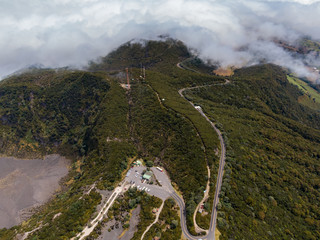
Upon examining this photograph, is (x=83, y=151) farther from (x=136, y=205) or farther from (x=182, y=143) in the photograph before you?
(x=182, y=143)

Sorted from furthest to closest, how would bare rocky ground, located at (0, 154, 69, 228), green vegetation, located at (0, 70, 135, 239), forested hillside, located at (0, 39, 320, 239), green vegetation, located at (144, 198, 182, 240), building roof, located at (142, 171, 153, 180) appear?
bare rocky ground, located at (0, 154, 69, 228), building roof, located at (142, 171, 153, 180), green vegetation, located at (0, 70, 135, 239), forested hillside, located at (0, 39, 320, 239), green vegetation, located at (144, 198, 182, 240)

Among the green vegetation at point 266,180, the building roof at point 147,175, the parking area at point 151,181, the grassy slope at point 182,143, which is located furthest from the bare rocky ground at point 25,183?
the green vegetation at point 266,180

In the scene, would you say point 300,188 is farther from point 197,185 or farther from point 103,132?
point 103,132

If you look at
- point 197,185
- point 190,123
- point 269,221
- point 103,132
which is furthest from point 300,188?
point 103,132

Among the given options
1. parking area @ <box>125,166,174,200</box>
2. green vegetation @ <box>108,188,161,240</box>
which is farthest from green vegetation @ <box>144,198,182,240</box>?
parking area @ <box>125,166,174,200</box>

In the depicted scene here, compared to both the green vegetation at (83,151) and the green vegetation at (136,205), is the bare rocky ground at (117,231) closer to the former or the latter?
the green vegetation at (136,205)

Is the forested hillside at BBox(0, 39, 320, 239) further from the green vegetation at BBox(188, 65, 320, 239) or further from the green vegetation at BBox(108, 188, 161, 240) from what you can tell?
the green vegetation at BBox(108, 188, 161, 240)
